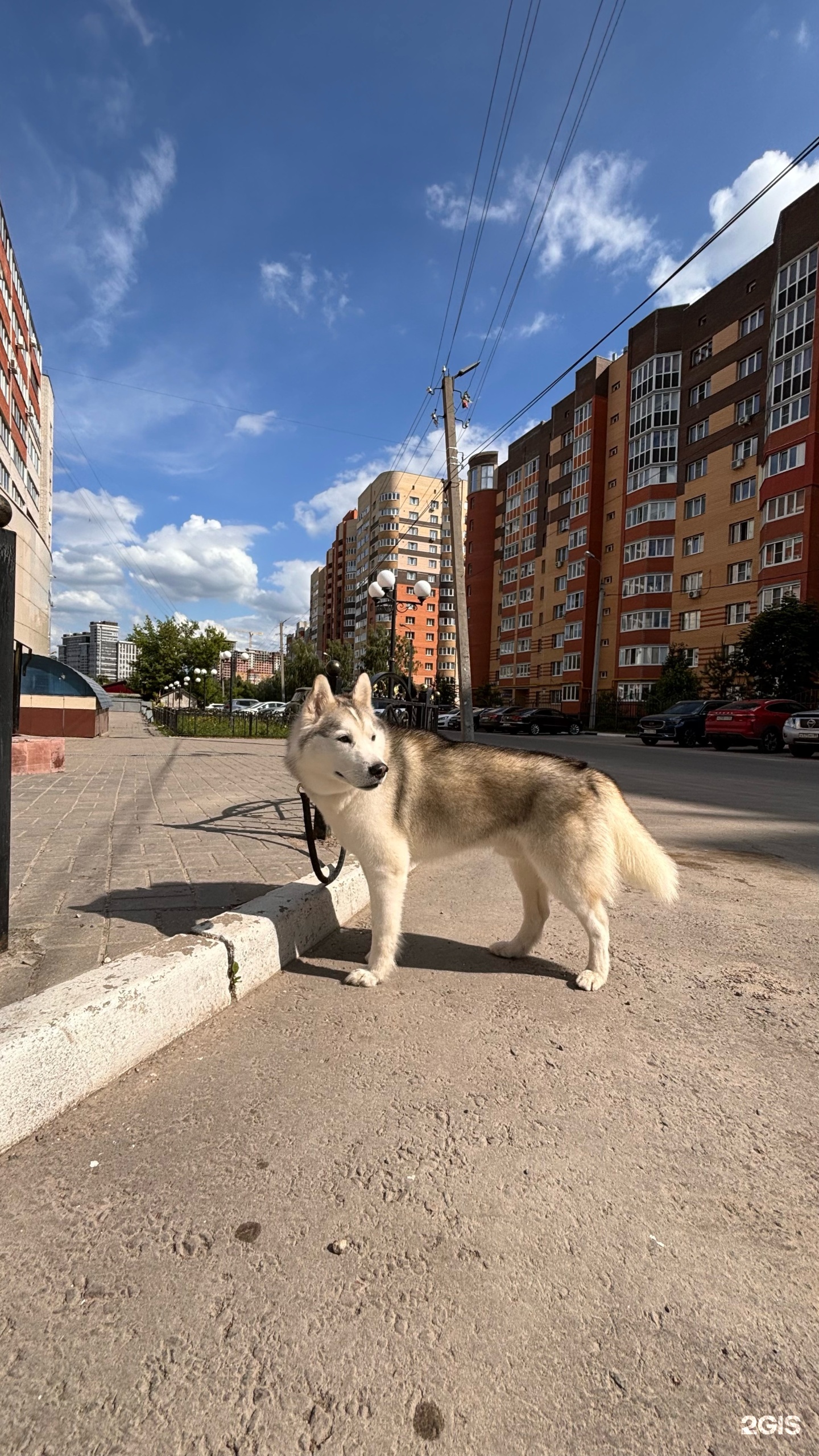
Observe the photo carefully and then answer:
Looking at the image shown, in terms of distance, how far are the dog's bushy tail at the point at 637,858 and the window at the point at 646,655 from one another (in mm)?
45648

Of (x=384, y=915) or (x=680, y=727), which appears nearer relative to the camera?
(x=384, y=915)

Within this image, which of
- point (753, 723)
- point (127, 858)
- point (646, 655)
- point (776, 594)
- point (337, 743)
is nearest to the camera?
point (337, 743)

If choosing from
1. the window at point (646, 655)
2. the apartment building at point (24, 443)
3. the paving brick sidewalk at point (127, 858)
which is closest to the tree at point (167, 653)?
the apartment building at point (24, 443)

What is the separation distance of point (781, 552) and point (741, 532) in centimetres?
540

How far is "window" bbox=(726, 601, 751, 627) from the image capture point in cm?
3997

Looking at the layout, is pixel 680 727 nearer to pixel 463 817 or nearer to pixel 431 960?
pixel 431 960

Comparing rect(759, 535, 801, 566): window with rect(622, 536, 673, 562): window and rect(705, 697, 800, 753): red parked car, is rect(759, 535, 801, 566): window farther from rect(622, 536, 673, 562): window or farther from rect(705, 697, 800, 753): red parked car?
rect(705, 697, 800, 753): red parked car

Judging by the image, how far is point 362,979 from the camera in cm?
318

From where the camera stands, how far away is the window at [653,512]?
4669cm

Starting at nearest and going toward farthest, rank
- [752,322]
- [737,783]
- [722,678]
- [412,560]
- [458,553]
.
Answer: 1. [737,783]
2. [458,553]
3. [722,678]
4. [752,322]
5. [412,560]

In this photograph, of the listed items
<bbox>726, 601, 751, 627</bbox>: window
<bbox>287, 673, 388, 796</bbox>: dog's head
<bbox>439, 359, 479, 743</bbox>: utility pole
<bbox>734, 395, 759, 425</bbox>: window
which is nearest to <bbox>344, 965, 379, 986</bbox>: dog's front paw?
<bbox>287, 673, 388, 796</bbox>: dog's head

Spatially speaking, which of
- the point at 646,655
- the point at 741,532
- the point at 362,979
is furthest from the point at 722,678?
the point at 362,979

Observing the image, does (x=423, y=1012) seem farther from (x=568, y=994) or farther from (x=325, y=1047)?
(x=568, y=994)

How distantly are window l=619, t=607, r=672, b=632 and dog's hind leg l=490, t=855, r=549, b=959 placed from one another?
154 feet
